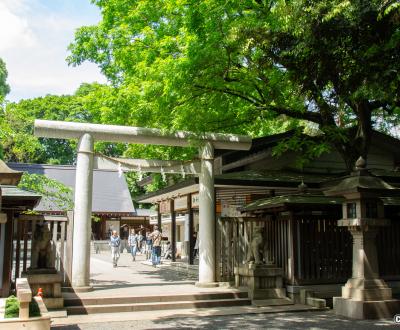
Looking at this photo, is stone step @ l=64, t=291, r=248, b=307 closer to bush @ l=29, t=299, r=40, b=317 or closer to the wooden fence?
the wooden fence

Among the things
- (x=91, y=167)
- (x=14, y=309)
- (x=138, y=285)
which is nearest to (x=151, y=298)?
(x=138, y=285)

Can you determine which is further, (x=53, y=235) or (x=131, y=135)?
(x=131, y=135)

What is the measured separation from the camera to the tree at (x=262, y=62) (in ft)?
33.3

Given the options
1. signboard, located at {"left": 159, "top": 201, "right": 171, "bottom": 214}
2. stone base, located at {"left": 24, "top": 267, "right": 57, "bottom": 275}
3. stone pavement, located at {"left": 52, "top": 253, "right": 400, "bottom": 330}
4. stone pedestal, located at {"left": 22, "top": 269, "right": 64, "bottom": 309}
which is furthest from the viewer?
signboard, located at {"left": 159, "top": 201, "right": 171, "bottom": 214}

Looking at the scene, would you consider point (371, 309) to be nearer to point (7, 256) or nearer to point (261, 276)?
point (261, 276)

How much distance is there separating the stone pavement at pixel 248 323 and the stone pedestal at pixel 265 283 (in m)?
1.59

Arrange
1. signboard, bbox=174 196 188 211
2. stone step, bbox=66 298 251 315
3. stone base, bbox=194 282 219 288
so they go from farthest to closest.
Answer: signboard, bbox=174 196 188 211 → stone base, bbox=194 282 219 288 → stone step, bbox=66 298 251 315

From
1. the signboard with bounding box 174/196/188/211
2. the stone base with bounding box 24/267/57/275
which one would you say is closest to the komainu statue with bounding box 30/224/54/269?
the stone base with bounding box 24/267/57/275

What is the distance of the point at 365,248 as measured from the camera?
35.7 ft

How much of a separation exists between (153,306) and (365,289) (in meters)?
5.14

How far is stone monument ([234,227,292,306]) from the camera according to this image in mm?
12484

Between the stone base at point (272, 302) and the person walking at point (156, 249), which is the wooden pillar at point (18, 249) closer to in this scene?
the stone base at point (272, 302)

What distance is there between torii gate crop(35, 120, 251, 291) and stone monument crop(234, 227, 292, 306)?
1.22m

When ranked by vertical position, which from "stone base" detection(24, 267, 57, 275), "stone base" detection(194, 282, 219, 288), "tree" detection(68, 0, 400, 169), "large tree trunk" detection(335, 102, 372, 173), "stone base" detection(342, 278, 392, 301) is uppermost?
"tree" detection(68, 0, 400, 169)
